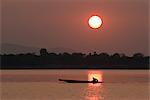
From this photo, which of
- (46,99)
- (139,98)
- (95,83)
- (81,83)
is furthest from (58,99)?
(81,83)

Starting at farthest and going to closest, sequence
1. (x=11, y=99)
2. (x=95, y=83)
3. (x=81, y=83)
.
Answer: (x=81, y=83), (x=95, y=83), (x=11, y=99)

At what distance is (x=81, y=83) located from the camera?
231 feet

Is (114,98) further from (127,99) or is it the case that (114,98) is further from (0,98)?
(0,98)

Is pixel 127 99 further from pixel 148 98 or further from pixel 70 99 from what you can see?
pixel 70 99

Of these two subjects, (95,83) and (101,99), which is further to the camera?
(95,83)

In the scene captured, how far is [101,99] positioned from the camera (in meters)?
42.2

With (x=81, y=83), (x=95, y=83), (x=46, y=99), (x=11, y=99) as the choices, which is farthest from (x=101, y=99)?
(x=81, y=83)

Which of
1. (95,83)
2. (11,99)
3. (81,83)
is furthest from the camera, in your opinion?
(81,83)

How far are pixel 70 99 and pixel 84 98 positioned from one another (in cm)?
178

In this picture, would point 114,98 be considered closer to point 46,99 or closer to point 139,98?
point 139,98

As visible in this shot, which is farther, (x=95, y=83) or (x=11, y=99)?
(x=95, y=83)

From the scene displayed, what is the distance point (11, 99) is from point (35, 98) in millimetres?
2251

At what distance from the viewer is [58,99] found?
41750 millimetres

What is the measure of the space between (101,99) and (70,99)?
2.53 m
